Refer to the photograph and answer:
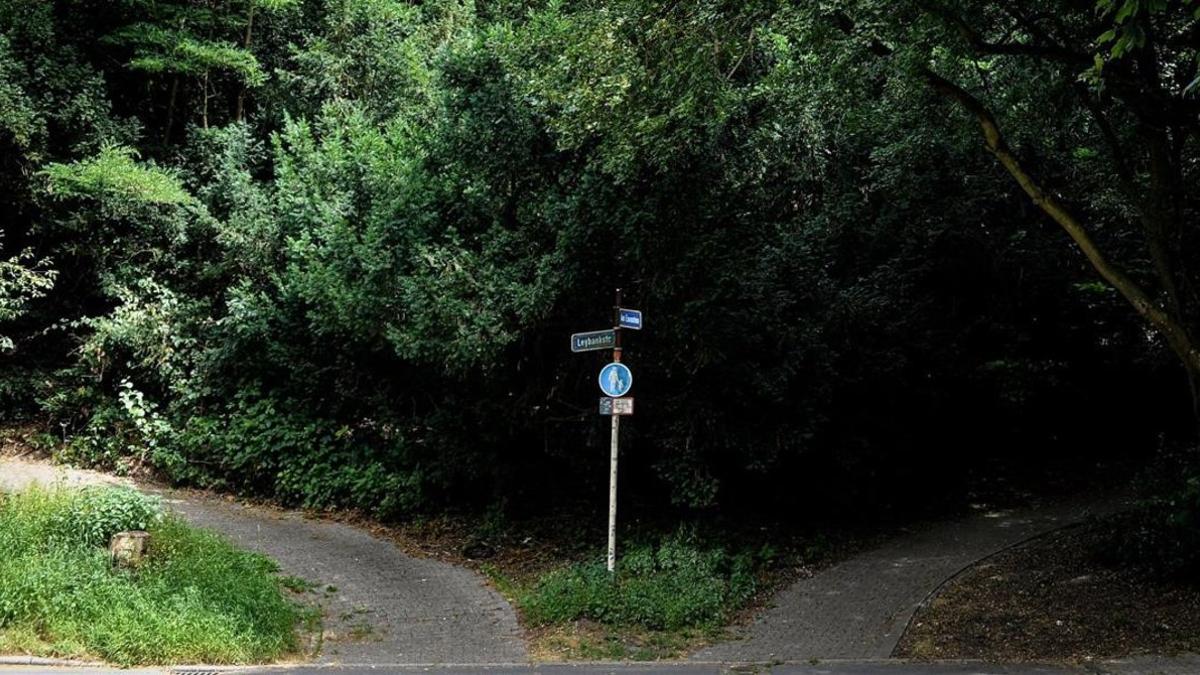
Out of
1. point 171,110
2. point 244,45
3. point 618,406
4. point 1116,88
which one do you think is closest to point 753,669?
point 618,406

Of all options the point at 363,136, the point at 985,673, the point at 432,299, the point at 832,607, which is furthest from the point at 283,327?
the point at 985,673

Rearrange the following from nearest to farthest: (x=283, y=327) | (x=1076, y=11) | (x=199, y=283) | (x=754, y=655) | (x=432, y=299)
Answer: (x=754, y=655) → (x=1076, y=11) → (x=432, y=299) → (x=283, y=327) → (x=199, y=283)

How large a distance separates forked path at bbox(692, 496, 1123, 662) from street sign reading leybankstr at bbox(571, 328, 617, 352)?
126 inches

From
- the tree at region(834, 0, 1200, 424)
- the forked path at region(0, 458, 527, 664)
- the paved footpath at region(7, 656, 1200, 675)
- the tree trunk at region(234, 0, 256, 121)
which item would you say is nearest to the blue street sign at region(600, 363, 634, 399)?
the forked path at region(0, 458, 527, 664)

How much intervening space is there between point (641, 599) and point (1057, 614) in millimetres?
4117

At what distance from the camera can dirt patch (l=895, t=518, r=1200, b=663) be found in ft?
25.4

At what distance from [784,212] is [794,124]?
1.31 meters

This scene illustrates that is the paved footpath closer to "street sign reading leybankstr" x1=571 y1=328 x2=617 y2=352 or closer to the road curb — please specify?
the road curb

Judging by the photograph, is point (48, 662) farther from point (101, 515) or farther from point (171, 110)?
point (171, 110)

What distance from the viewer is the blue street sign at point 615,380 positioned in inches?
357

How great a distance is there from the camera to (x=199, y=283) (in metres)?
16.0

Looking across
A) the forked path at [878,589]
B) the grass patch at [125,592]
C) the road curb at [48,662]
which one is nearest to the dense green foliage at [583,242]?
the forked path at [878,589]

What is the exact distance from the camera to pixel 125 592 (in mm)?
7832

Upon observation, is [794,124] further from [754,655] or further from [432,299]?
[754,655]
